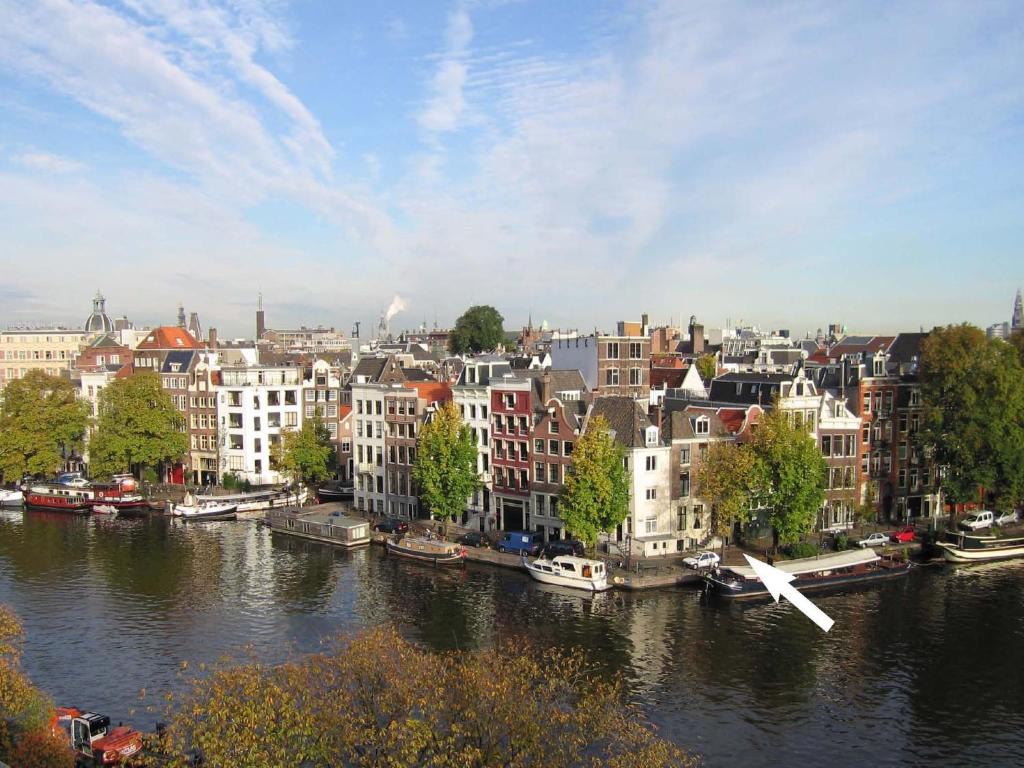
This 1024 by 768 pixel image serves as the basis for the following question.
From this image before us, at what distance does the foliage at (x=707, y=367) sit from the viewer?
134750mm

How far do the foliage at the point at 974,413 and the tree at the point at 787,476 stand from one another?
55.5 ft

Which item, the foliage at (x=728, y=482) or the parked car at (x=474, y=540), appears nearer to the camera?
the foliage at (x=728, y=482)

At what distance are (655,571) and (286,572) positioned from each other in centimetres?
3140

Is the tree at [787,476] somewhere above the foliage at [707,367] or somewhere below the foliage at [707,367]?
below

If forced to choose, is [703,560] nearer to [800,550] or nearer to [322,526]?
[800,550]

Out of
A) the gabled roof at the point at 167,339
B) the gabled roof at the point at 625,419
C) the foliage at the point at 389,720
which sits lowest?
the foliage at the point at 389,720

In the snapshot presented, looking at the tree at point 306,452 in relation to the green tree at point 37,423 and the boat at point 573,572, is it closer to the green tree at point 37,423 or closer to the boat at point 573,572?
the green tree at point 37,423

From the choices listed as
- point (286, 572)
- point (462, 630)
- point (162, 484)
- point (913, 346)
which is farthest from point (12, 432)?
point (913, 346)

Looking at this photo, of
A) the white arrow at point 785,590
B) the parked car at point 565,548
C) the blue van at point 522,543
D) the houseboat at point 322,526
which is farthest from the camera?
the houseboat at point 322,526

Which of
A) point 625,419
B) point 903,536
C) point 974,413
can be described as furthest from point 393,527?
point 974,413

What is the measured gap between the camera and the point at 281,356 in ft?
509

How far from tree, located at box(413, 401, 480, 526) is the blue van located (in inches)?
254

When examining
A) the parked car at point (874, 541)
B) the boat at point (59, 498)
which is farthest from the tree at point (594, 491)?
the boat at point (59, 498)

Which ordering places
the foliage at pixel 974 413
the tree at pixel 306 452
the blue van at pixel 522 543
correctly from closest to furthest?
the blue van at pixel 522 543, the foliage at pixel 974 413, the tree at pixel 306 452
